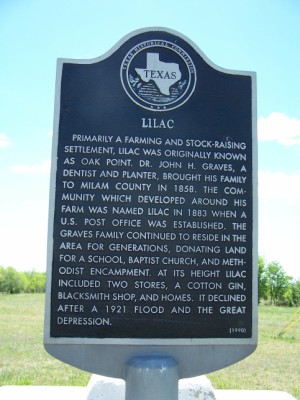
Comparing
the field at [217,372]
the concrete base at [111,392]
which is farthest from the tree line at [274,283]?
the concrete base at [111,392]

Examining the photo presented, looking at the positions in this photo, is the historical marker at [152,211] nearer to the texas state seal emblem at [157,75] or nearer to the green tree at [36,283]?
the texas state seal emblem at [157,75]

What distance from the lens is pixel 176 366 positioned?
12.3 feet

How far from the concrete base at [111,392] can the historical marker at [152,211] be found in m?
0.95

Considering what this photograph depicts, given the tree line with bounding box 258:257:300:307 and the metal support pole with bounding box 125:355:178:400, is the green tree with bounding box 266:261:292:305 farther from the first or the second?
the metal support pole with bounding box 125:355:178:400

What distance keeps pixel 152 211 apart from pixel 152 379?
1.42 metres

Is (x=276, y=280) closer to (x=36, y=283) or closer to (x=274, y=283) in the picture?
(x=274, y=283)

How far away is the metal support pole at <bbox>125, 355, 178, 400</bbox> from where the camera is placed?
363 centimetres

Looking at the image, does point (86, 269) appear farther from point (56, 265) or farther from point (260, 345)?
point (260, 345)

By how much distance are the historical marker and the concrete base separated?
954 millimetres

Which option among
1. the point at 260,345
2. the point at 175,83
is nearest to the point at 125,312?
the point at 175,83

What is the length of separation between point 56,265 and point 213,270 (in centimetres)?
139

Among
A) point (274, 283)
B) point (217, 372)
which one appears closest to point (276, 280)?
point (274, 283)

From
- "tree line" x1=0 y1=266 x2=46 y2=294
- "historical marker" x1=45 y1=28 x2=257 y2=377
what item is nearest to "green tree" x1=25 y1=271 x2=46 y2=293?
"tree line" x1=0 y1=266 x2=46 y2=294

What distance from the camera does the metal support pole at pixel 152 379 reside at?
363cm
